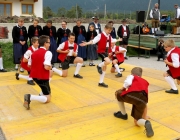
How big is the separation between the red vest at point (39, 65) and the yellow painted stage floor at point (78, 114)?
0.60m

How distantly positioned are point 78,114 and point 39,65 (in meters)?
1.11

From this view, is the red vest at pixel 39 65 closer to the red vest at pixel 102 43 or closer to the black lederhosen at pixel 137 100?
the black lederhosen at pixel 137 100

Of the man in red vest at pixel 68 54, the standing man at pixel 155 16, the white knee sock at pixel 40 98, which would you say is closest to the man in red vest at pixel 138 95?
the white knee sock at pixel 40 98

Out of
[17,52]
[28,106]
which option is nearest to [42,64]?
[28,106]

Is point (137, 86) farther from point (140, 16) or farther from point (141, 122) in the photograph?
point (140, 16)

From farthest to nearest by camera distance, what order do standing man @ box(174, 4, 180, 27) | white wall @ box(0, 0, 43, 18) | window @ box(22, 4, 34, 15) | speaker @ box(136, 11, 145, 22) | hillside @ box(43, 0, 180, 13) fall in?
hillside @ box(43, 0, 180, 13) < window @ box(22, 4, 34, 15) < white wall @ box(0, 0, 43, 18) < standing man @ box(174, 4, 180, 27) < speaker @ box(136, 11, 145, 22)

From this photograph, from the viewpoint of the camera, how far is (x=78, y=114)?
15.0 ft

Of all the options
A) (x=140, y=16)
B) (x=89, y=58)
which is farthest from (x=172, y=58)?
(x=140, y=16)

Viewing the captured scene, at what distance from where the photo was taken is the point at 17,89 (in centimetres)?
604

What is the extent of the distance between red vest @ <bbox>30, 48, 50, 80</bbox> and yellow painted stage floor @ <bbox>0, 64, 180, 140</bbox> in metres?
0.60

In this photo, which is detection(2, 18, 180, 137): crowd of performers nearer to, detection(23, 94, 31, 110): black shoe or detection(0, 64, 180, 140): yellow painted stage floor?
detection(23, 94, 31, 110): black shoe

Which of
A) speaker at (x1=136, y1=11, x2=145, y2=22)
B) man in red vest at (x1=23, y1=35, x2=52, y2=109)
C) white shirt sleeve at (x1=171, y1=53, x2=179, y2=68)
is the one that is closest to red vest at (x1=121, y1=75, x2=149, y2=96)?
man in red vest at (x1=23, y1=35, x2=52, y2=109)

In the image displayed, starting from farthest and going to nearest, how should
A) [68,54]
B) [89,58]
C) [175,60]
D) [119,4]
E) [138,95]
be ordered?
[119,4]
[89,58]
[68,54]
[175,60]
[138,95]

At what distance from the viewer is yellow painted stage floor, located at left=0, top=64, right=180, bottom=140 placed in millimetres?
3811
